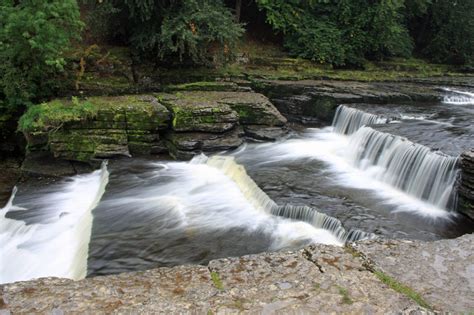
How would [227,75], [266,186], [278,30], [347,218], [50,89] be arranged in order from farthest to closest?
[278,30]
[227,75]
[50,89]
[266,186]
[347,218]

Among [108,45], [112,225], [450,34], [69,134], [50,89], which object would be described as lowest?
[112,225]

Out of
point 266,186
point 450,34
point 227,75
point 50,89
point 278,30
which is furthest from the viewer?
point 450,34

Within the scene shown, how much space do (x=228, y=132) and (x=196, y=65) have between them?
16.6 ft

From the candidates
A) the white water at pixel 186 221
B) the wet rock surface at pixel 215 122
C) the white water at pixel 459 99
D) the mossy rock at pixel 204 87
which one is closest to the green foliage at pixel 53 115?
the wet rock surface at pixel 215 122

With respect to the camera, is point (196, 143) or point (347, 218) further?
point (196, 143)

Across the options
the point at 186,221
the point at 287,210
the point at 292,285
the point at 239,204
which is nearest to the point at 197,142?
the point at 239,204

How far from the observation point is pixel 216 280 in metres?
3.31

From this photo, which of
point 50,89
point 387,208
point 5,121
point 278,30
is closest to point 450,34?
point 278,30

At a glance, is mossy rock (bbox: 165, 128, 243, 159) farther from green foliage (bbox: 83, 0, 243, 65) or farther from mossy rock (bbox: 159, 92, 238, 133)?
green foliage (bbox: 83, 0, 243, 65)

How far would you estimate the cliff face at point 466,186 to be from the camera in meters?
6.95

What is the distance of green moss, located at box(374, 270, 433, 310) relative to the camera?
9.68 feet

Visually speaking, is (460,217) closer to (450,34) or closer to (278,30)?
(278,30)

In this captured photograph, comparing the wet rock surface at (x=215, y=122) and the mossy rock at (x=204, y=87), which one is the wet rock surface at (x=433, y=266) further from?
the mossy rock at (x=204, y=87)

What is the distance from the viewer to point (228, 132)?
35.6 ft
